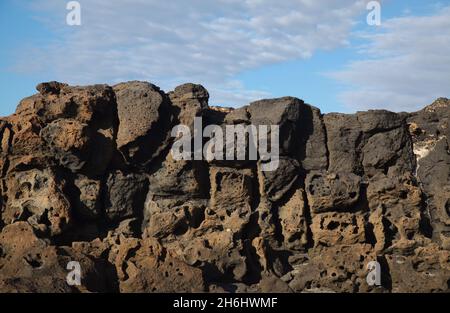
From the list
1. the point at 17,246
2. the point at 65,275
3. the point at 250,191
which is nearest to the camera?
the point at 65,275

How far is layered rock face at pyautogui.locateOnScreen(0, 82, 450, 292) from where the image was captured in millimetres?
13070

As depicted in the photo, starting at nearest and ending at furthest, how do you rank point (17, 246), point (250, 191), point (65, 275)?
1. point (65, 275)
2. point (17, 246)
3. point (250, 191)

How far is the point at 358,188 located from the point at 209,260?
4.20m

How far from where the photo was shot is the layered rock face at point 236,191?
1307cm

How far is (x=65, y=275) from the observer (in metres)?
11.3

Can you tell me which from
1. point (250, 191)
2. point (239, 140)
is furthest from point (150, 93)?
point (250, 191)

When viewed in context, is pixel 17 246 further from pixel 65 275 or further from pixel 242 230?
pixel 242 230

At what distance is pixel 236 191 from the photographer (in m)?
14.7

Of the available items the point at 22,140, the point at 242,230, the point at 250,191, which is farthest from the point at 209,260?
the point at 22,140

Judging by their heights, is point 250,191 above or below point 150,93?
below

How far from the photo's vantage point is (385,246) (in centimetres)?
1424
